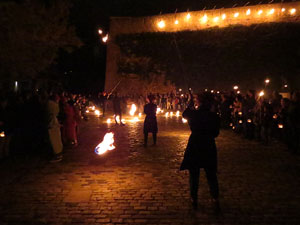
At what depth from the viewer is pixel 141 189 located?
6449 mm

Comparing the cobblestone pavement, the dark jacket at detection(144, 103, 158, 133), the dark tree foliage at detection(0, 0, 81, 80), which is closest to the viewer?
the cobblestone pavement

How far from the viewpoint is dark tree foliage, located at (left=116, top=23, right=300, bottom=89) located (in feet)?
126

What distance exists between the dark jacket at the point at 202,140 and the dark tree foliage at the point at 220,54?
32723 millimetres

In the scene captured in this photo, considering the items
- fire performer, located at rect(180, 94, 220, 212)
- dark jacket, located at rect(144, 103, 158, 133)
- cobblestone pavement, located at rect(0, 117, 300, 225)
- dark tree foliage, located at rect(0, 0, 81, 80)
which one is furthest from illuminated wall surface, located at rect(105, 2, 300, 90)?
fire performer, located at rect(180, 94, 220, 212)

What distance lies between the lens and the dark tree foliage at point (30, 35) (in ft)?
42.1

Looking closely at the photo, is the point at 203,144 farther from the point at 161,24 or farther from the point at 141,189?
the point at 161,24

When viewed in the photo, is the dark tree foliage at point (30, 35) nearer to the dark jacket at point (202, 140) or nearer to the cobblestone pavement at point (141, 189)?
the cobblestone pavement at point (141, 189)

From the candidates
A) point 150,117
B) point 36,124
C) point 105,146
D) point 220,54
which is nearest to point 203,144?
point 105,146

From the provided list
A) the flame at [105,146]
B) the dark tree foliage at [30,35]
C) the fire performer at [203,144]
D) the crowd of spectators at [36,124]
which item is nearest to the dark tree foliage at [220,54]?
the dark tree foliage at [30,35]

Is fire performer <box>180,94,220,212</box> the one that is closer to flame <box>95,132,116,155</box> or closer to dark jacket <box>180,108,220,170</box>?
dark jacket <box>180,108,220,170</box>

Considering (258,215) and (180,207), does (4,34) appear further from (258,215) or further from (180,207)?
(258,215)

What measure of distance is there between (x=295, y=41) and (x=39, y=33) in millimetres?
33707

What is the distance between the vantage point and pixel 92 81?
49.4 metres

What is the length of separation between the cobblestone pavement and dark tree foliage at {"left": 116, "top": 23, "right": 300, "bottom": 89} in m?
29.1
